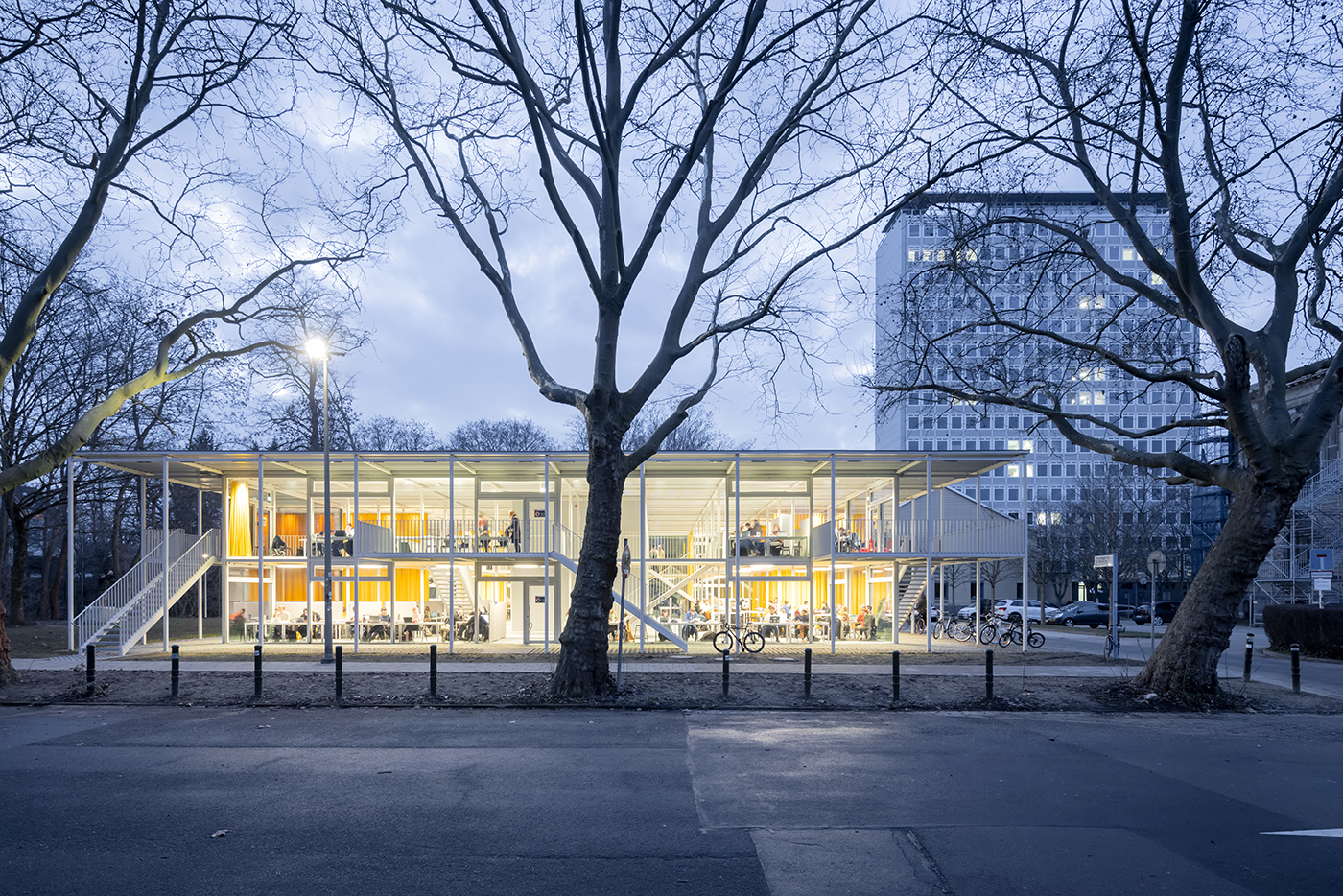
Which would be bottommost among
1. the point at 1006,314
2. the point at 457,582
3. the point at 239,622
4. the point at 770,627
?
the point at 770,627

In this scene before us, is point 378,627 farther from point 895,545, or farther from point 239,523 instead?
point 895,545

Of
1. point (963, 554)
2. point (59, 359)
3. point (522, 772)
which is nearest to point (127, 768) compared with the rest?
point (522, 772)

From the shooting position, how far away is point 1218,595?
46.9 ft

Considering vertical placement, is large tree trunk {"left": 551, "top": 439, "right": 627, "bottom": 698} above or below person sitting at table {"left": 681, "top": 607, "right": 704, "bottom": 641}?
above

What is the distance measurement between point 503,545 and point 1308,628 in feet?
78.5

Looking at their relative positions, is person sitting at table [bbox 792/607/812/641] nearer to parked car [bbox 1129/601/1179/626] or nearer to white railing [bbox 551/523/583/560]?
white railing [bbox 551/523/583/560]

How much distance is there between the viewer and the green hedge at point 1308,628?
86.7ft

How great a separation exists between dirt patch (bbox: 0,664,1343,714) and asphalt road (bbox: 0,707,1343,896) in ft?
5.77

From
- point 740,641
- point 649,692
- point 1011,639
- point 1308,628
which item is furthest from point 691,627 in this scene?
point 1308,628

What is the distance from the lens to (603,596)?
573 inches

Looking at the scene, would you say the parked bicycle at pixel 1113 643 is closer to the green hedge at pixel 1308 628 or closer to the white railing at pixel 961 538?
the white railing at pixel 961 538

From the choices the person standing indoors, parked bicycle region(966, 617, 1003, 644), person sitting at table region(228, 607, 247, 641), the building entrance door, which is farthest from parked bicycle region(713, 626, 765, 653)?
Answer: person sitting at table region(228, 607, 247, 641)

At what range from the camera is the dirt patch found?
14.3 metres

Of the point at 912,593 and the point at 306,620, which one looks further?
the point at 912,593
